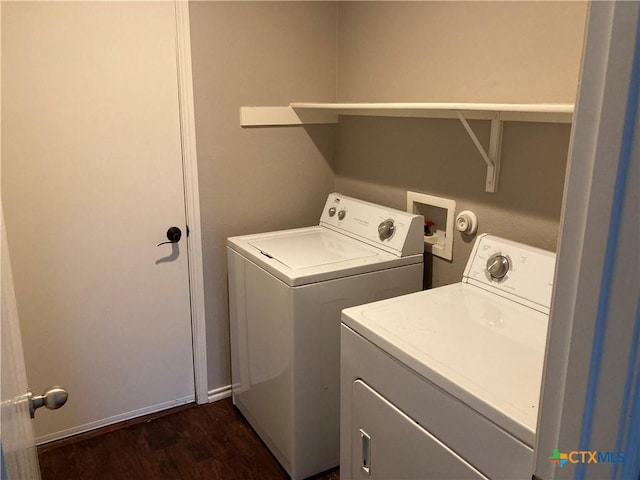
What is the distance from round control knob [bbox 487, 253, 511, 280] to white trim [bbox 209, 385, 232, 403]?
1.51 meters

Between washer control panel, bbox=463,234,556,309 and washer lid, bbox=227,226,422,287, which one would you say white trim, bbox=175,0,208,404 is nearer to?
washer lid, bbox=227,226,422,287

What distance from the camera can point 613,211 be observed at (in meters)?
0.49

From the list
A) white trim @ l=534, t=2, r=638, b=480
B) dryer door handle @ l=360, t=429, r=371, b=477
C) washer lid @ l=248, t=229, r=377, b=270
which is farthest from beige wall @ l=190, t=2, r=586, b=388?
white trim @ l=534, t=2, r=638, b=480

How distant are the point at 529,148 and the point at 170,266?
157cm

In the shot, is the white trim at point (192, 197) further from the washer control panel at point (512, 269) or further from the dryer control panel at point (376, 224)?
the washer control panel at point (512, 269)

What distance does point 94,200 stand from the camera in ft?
7.00

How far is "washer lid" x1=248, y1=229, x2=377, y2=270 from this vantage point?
200cm

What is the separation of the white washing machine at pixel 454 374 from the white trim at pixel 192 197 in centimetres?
108

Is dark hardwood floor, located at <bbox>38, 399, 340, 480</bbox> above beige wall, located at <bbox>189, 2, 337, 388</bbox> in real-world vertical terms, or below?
below

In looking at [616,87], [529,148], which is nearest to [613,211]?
[616,87]

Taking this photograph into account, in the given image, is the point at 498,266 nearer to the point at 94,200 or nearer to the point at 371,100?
the point at 371,100

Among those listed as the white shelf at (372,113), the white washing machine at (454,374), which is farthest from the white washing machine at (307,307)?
the white shelf at (372,113)

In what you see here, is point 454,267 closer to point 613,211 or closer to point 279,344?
point 279,344

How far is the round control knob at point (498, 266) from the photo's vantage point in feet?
5.49
